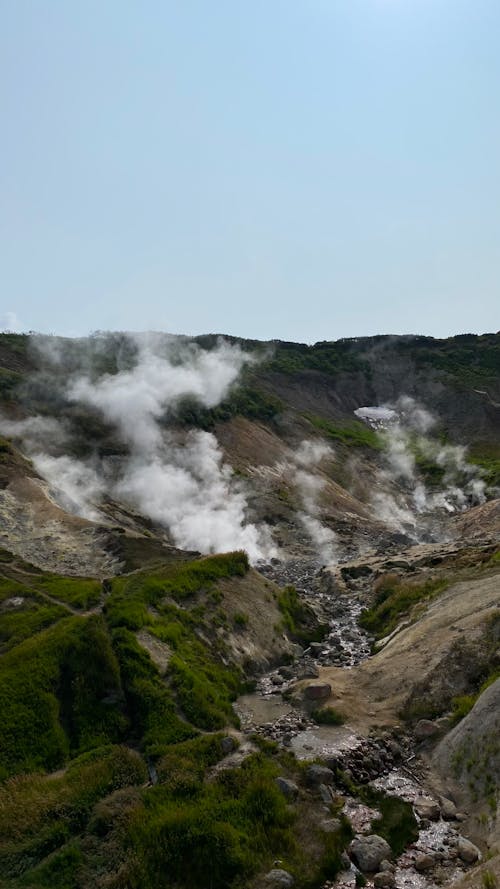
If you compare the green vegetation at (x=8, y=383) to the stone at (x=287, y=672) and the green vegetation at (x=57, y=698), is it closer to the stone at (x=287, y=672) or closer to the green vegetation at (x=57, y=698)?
the green vegetation at (x=57, y=698)

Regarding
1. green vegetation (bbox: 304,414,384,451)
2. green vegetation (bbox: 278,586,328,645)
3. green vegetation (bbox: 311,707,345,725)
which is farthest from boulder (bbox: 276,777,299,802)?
green vegetation (bbox: 304,414,384,451)

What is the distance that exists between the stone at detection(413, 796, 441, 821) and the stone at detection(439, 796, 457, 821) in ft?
0.53

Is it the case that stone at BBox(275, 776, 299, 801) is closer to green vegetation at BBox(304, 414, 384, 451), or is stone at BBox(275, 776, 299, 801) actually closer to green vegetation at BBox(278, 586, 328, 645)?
green vegetation at BBox(278, 586, 328, 645)

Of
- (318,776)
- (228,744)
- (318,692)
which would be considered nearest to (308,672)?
(318,692)

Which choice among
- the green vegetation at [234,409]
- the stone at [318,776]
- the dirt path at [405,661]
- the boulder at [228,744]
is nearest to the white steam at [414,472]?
the green vegetation at [234,409]

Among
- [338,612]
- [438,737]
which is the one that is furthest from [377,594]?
[438,737]

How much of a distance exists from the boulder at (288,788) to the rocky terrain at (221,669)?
3.3 inches

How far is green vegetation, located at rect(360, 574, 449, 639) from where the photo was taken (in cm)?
3734

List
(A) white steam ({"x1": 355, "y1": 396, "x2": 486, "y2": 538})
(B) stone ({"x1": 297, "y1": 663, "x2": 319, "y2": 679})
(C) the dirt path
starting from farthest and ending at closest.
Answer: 1. (A) white steam ({"x1": 355, "y1": 396, "x2": 486, "y2": 538})
2. (B) stone ({"x1": 297, "y1": 663, "x2": 319, "y2": 679})
3. (C) the dirt path

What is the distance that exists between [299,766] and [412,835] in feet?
14.2

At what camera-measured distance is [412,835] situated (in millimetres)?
17219

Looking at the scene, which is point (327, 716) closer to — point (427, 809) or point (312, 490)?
point (427, 809)

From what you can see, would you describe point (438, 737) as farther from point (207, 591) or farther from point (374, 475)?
point (374, 475)

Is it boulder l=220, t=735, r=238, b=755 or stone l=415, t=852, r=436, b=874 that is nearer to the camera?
stone l=415, t=852, r=436, b=874
